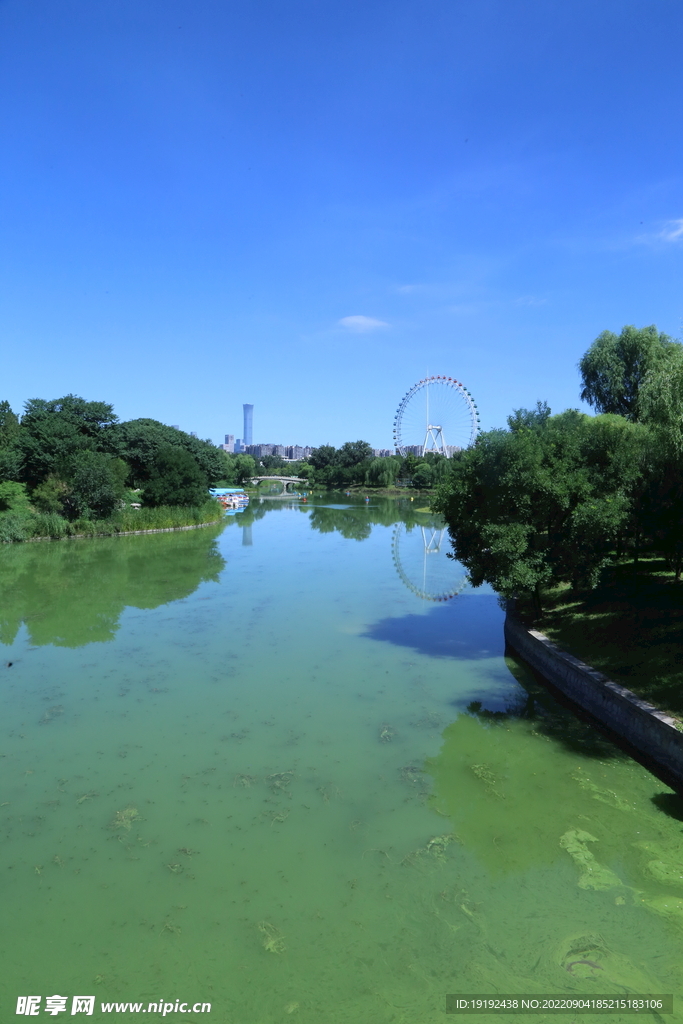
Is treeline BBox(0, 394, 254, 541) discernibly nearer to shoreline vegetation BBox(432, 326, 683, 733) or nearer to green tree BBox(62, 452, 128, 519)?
green tree BBox(62, 452, 128, 519)

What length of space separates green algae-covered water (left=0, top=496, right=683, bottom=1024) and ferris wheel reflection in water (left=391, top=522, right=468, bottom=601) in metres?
6.38

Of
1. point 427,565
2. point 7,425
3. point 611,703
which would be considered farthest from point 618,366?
point 7,425

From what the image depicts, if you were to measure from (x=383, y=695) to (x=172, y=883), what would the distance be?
7.25 m

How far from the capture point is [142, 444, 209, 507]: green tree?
1953 inches

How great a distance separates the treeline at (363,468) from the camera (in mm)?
92244

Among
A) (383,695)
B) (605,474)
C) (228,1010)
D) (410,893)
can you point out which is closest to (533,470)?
(605,474)

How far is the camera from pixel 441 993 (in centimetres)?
650

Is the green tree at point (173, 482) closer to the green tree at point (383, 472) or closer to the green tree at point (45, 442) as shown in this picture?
the green tree at point (45, 442)

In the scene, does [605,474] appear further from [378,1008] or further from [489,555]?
[378,1008]

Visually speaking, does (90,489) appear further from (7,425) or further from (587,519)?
(587,519)

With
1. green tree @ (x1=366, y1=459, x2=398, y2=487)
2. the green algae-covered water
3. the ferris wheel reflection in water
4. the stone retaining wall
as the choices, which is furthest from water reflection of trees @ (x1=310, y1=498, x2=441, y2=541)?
the green algae-covered water

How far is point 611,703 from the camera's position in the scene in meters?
12.3

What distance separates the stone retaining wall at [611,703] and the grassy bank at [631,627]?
0.89 ft

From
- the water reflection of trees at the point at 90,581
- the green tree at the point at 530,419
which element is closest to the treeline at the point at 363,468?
the water reflection of trees at the point at 90,581
